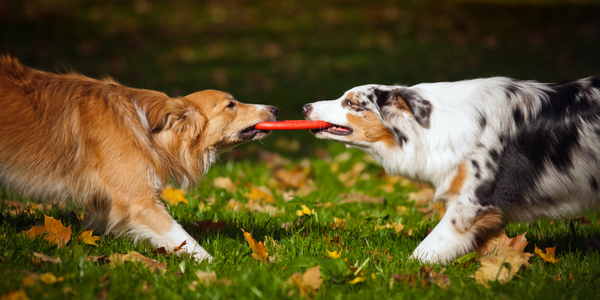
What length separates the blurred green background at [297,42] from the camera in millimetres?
13078

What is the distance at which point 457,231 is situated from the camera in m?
3.54

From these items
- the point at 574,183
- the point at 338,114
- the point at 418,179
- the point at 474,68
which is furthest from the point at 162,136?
the point at 474,68

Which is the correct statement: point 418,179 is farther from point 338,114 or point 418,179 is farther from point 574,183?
point 574,183

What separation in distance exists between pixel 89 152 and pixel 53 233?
2.11ft

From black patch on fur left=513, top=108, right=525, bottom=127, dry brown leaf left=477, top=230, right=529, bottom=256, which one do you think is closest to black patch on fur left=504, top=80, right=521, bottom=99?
black patch on fur left=513, top=108, right=525, bottom=127

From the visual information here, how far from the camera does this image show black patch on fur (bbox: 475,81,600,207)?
3543 mm

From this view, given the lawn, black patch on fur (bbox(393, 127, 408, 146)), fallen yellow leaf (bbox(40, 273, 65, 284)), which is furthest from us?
black patch on fur (bbox(393, 127, 408, 146))

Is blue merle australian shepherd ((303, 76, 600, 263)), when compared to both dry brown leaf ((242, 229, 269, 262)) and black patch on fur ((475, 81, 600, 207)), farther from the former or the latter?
dry brown leaf ((242, 229, 269, 262))

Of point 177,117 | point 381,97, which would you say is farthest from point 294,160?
point 177,117

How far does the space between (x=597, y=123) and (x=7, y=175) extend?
4.36 m

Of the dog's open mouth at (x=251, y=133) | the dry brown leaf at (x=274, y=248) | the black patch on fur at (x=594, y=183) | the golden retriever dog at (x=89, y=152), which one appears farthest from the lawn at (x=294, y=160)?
the dog's open mouth at (x=251, y=133)

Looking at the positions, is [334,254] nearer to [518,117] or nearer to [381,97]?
[381,97]

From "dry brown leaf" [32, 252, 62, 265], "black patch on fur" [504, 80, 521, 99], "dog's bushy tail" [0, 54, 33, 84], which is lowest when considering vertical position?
"dry brown leaf" [32, 252, 62, 265]

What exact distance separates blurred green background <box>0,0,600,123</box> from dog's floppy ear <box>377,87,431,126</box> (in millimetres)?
5823
